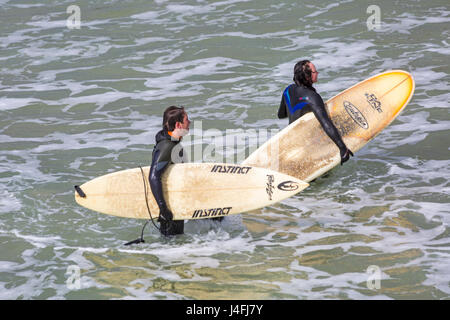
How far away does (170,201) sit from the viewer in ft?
20.4

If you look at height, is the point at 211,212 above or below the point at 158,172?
below

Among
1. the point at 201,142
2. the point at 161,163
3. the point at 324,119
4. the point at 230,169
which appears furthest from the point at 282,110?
the point at 161,163

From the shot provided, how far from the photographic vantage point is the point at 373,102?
314 inches

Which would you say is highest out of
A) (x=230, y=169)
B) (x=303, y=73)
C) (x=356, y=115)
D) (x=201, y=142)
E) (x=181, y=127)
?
(x=303, y=73)

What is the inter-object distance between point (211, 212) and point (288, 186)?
75cm

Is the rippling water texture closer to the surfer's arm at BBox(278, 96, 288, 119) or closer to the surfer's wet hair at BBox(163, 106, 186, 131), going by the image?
the surfer's arm at BBox(278, 96, 288, 119)

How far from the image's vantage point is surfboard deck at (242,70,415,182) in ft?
24.5

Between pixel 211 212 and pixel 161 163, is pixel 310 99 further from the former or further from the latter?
pixel 161 163

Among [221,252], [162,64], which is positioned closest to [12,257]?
[221,252]

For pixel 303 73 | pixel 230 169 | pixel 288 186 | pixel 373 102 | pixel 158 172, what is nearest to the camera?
pixel 158 172

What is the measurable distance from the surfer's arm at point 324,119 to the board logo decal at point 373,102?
0.91m

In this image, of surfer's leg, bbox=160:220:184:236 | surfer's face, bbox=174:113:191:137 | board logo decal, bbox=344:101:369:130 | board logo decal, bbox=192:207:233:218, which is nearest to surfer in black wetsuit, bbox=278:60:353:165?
board logo decal, bbox=344:101:369:130

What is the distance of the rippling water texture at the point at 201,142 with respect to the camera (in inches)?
223

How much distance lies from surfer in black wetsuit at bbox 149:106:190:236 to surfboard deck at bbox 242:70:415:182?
5.34ft
